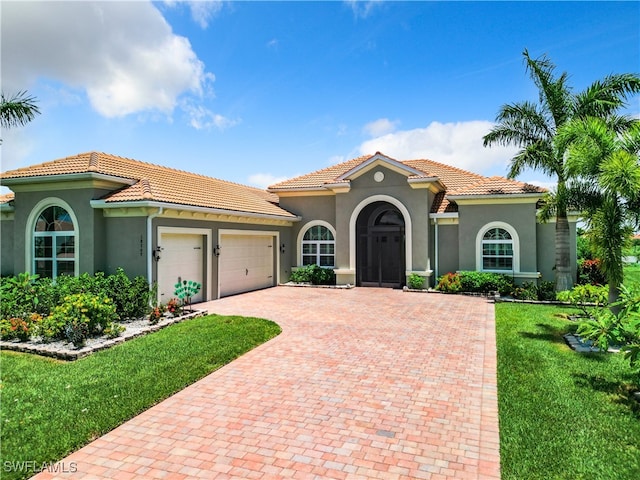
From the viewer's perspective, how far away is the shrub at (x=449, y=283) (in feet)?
58.8

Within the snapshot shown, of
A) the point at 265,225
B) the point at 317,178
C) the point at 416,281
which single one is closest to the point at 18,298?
the point at 265,225

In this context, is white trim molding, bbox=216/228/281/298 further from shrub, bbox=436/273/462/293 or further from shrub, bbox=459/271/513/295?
shrub, bbox=459/271/513/295

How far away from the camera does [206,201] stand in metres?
15.9

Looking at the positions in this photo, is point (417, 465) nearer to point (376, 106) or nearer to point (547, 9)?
point (547, 9)

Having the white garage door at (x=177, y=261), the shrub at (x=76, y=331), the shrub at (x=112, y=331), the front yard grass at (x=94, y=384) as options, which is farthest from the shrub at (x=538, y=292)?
the shrub at (x=76, y=331)

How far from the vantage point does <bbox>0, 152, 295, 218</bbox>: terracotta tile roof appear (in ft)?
44.3

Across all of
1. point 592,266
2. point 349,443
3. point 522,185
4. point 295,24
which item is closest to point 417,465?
point 349,443

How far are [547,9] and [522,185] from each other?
822 centimetres

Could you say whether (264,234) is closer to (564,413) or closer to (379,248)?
(379,248)

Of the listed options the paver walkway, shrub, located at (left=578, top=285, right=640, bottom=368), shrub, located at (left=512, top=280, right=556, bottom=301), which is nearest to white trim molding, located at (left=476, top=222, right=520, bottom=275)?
shrub, located at (left=512, top=280, right=556, bottom=301)

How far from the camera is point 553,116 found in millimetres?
14883

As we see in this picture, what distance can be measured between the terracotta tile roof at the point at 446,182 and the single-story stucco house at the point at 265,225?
11 cm

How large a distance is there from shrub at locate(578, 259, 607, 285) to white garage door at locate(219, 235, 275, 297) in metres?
15.2

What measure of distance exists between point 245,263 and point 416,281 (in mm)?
8287
